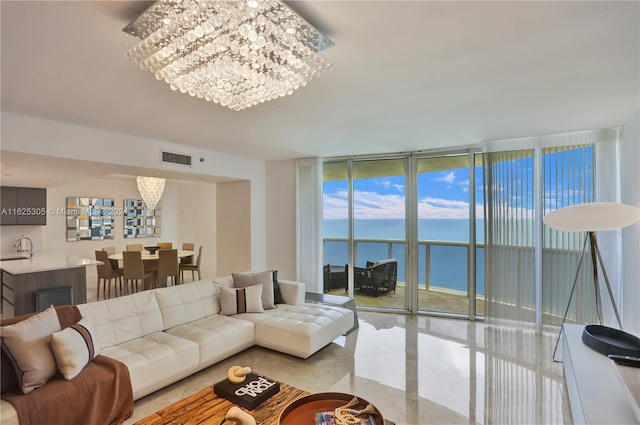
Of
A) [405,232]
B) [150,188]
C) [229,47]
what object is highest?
[229,47]

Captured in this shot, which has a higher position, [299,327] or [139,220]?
[139,220]

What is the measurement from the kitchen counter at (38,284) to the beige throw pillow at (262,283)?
228 centimetres

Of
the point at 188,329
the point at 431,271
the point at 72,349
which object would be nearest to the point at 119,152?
the point at 188,329

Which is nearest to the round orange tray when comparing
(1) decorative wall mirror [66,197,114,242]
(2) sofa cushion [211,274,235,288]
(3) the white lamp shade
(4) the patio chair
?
(2) sofa cushion [211,274,235,288]

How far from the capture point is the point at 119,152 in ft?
12.4

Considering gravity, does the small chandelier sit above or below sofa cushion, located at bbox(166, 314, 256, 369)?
above

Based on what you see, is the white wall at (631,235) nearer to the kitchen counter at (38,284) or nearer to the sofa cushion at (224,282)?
the sofa cushion at (224,282)

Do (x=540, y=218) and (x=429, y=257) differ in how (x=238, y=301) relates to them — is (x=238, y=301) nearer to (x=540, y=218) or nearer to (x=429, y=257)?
(x=429, y=257)

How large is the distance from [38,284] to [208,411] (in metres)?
3.69

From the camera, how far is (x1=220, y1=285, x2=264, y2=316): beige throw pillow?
3641 mm

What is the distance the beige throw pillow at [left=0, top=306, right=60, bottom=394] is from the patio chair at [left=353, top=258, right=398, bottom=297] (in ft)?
→ 13.7

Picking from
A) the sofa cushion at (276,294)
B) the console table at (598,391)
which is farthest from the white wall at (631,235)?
the sofa cushion at (276,294)

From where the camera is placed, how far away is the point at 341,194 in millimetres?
5566

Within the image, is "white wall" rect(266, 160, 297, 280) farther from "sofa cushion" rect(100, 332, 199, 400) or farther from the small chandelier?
"sofa cushion" rect(100, 332, 199, 400)
